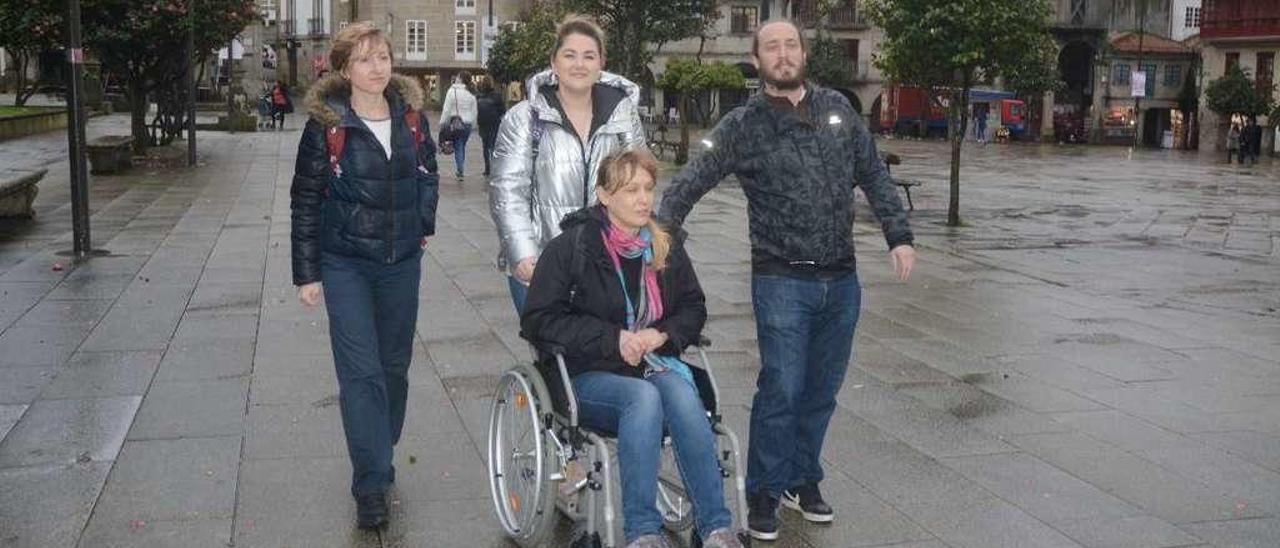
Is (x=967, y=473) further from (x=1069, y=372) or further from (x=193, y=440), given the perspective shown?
(x=193, y=440)

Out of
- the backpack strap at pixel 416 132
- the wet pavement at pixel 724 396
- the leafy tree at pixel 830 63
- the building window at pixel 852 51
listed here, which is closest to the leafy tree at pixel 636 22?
the wet pavement at pixel 724 396

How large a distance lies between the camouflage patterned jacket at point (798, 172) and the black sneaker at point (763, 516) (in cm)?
81

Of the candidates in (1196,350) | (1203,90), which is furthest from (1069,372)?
(1203,90)

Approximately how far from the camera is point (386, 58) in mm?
4832

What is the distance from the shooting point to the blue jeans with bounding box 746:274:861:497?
4.79 m

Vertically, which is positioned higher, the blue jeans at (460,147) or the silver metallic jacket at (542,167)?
the silver metallic jacket at (542,167)

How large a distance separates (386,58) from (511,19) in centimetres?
6609

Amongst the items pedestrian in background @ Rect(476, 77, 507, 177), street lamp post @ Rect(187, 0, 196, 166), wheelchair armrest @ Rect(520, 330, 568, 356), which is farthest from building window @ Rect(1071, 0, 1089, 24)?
wheelchair armrest @ Rect(520, 330, 568, 356)

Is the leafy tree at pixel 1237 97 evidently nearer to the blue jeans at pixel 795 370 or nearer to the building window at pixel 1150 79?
the building window at pixel 1150 79

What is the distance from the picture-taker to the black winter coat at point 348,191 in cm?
481

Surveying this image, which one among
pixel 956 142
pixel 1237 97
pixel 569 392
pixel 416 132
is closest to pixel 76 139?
pixel 416 132

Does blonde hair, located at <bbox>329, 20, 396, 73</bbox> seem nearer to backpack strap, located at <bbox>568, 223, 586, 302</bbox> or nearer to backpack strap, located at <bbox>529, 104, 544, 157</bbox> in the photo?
backpack strap, located at <bbox>529, 104, 544, 157</bbox>

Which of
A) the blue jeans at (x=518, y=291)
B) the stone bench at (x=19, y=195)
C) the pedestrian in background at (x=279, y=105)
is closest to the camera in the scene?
the blue jeans at (x=518, y=291)

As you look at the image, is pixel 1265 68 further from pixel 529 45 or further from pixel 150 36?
pixel 150 36
